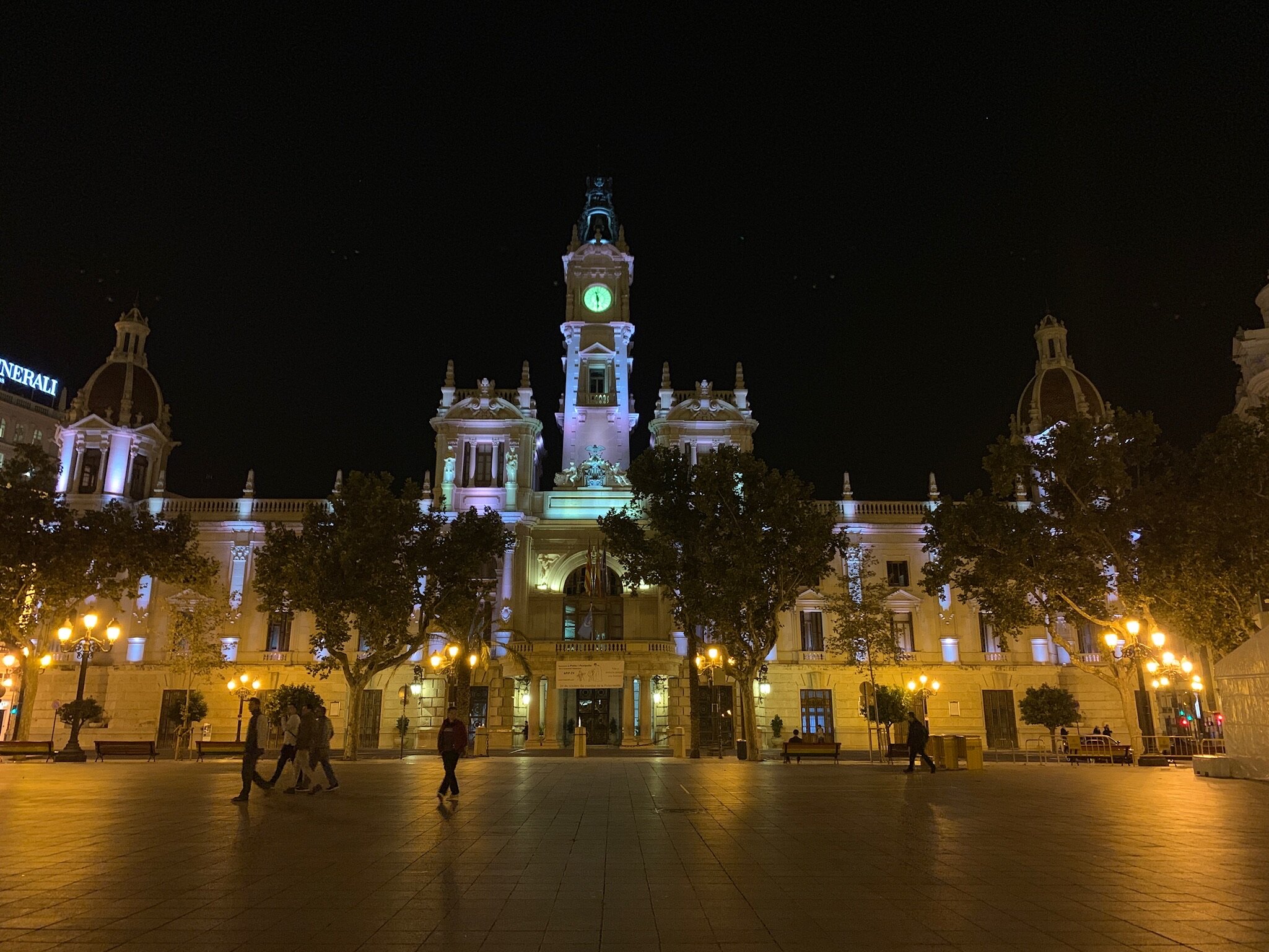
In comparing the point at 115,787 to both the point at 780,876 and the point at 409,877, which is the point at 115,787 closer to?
the point at 409,877

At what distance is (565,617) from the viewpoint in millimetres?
49281

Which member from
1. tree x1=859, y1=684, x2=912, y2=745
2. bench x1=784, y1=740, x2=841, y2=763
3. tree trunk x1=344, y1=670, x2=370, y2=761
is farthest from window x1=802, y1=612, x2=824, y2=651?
tree trunk x1=344, y1=670, x2=370, y2=761

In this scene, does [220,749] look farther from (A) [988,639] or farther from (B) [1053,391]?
(B) [1053,391]

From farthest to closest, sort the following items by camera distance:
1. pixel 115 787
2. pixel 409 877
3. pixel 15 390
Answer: pixel 15 390, pixel 115 787, pixel 409 877

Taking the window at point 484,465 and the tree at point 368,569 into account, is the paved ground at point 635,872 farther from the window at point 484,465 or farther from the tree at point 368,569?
the window at point 484,465

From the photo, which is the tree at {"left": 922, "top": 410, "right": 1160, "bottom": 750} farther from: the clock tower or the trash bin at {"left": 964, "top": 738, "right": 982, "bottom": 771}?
the clock tower

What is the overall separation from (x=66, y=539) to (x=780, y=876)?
116 feet

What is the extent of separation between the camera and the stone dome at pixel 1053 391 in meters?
55.0

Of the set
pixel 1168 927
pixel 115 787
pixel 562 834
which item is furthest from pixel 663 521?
pixel 1168 927

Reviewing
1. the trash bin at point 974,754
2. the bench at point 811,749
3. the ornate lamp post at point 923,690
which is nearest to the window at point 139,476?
the bench at point 811,749

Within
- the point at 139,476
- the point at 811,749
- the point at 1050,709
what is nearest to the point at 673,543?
the point at 811,749

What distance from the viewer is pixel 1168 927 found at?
692cm

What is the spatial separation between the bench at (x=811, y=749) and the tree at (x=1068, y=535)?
26.6ft

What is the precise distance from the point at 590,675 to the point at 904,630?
1847 cm
